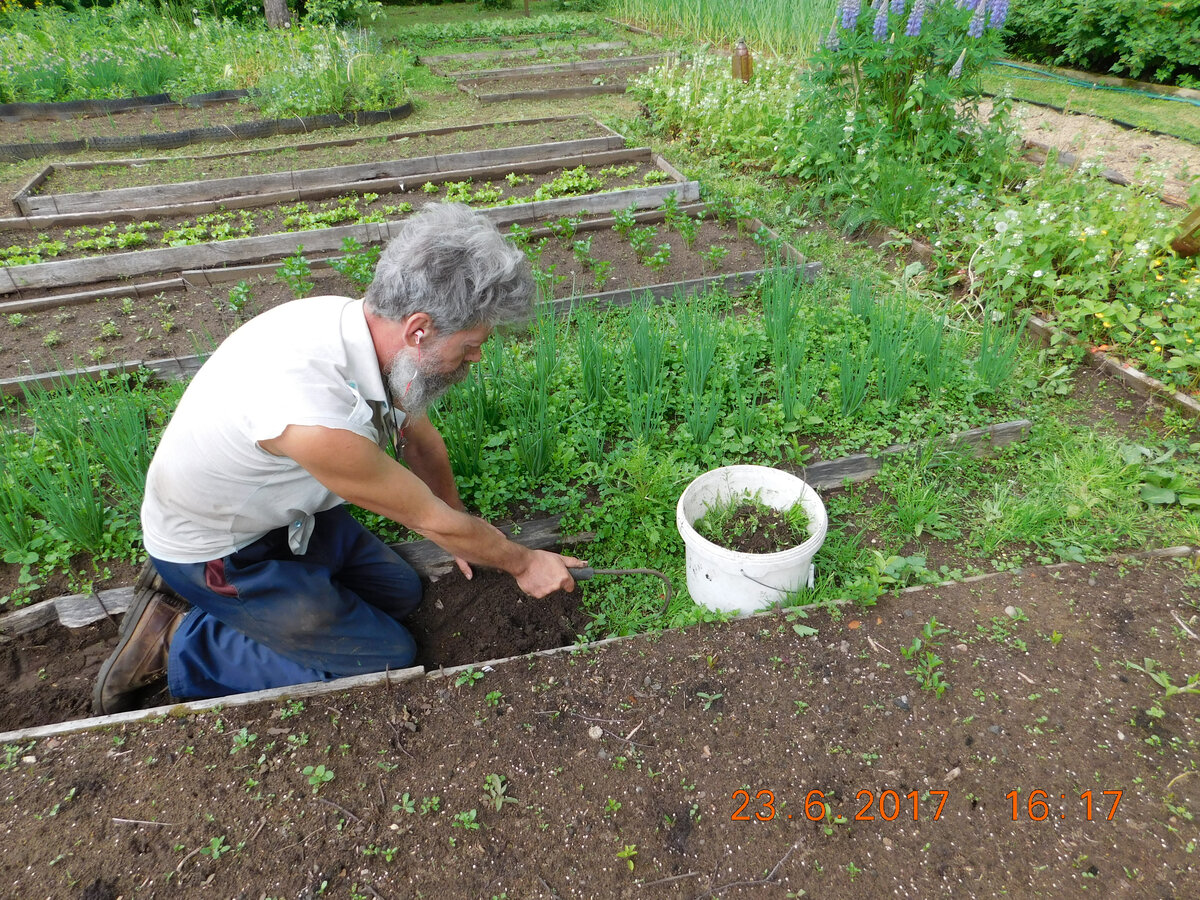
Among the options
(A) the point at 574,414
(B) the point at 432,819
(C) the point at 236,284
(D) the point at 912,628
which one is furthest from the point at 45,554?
(D) the point at 912,628

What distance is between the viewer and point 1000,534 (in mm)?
2545

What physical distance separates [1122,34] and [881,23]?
536cm

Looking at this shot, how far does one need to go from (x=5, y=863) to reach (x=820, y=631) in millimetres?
2308

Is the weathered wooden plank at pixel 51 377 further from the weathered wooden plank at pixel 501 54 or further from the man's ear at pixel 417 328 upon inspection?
the weathered wooden plank at pixel 501 54

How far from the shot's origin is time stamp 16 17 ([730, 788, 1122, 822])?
172 centimetres

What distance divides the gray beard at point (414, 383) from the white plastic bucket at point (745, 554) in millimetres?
843

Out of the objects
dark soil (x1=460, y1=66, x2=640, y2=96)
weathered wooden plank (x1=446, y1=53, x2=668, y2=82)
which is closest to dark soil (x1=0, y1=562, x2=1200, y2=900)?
dark soil (x1=460, y1=66, x2=640, y2=96)

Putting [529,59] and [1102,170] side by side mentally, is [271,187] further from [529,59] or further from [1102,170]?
[1102,170]

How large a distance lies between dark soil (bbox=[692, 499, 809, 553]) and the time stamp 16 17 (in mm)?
736

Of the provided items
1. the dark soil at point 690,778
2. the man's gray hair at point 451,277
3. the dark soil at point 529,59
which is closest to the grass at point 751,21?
the dark soil at point 529,59

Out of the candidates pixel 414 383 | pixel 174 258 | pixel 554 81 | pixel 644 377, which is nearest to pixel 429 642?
pixel 414 383

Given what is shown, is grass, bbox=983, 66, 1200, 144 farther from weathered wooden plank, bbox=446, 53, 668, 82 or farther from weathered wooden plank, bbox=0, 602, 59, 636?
weathered wooden plank, bbox=0, 602, 59, 636

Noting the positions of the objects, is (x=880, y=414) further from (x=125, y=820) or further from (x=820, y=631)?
(x=125, y=820)

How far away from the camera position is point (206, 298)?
432 cm
